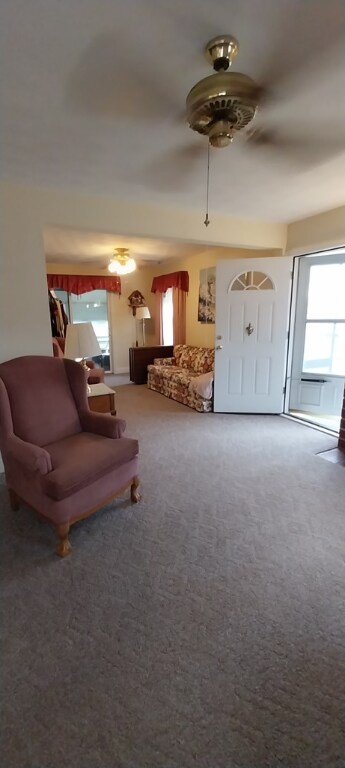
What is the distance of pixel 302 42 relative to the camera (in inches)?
50.0

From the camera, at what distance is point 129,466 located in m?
2.26

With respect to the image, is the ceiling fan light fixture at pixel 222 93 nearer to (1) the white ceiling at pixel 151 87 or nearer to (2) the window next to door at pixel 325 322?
(1) the white ceiling at pixel 151 87

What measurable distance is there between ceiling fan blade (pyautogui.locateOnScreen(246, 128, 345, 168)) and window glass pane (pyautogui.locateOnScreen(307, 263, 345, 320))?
195 centimetres

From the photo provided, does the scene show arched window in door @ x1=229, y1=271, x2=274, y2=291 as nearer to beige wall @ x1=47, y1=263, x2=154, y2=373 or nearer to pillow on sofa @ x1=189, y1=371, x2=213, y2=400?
pillow on sofa @ x1=189, y1=371, x2=213, y2=400

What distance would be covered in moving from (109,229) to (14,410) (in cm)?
186

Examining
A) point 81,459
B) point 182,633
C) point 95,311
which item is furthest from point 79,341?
point 95,311

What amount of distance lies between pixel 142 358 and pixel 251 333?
2.55m

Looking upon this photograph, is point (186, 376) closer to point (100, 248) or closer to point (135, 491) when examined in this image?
point (100, 248)

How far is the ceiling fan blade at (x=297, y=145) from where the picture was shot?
6.36ft

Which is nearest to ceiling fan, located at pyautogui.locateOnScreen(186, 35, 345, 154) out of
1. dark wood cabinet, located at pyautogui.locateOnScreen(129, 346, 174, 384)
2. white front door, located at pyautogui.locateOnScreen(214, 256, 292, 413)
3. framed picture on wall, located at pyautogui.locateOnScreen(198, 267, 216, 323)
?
white front door, located at pyautogui.locateOnScreen(214, 256, 292, 413)

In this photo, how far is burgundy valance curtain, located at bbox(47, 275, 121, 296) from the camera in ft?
20.5

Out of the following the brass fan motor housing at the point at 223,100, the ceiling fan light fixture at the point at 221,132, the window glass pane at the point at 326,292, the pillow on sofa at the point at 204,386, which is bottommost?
the pillow on sofa at the point at 204,386

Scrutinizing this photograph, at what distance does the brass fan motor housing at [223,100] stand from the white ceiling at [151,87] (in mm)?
112

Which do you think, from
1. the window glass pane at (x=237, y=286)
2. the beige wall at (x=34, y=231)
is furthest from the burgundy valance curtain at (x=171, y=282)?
the beige wall at (x=34, y=231)
